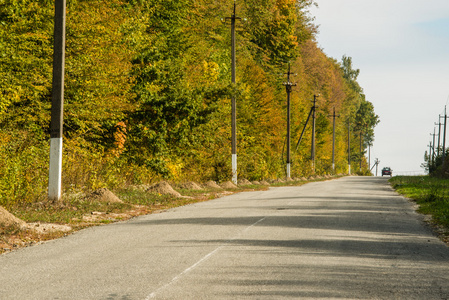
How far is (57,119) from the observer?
16.5 m

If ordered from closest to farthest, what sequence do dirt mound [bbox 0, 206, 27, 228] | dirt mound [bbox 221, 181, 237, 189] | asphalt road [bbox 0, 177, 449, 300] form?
asphalt road [bbox 0, 177, 449, 300], dirt mound [bbox 0, 206, 27, 228], dirt mound [bbox 221, 181, 237, 189]

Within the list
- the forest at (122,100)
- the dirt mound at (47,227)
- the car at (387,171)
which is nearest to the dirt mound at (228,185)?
the forest at (122,100)

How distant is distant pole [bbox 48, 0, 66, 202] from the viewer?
16.4 m

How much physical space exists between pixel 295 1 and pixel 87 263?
220 feet

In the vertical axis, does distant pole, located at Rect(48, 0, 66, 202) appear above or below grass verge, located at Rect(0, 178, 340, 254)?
above

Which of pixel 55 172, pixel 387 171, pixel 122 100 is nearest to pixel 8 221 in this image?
pixel 55 172

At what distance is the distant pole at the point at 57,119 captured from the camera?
1639 cm

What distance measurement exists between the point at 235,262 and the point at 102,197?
35.0 ft

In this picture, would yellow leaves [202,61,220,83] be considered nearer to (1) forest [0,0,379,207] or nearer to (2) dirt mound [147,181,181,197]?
(1) forest [0,0,379,207]

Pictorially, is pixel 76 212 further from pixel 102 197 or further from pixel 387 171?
pixel 387 171

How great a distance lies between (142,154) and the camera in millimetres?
26594

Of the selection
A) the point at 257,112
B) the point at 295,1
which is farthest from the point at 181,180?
the point at 295,1

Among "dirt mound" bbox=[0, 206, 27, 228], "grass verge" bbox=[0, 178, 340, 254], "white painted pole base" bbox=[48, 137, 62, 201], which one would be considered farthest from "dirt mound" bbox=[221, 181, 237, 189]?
"dirt mound" bbox=[0, 206, 27, 228]

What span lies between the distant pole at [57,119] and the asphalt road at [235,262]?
3.21m
